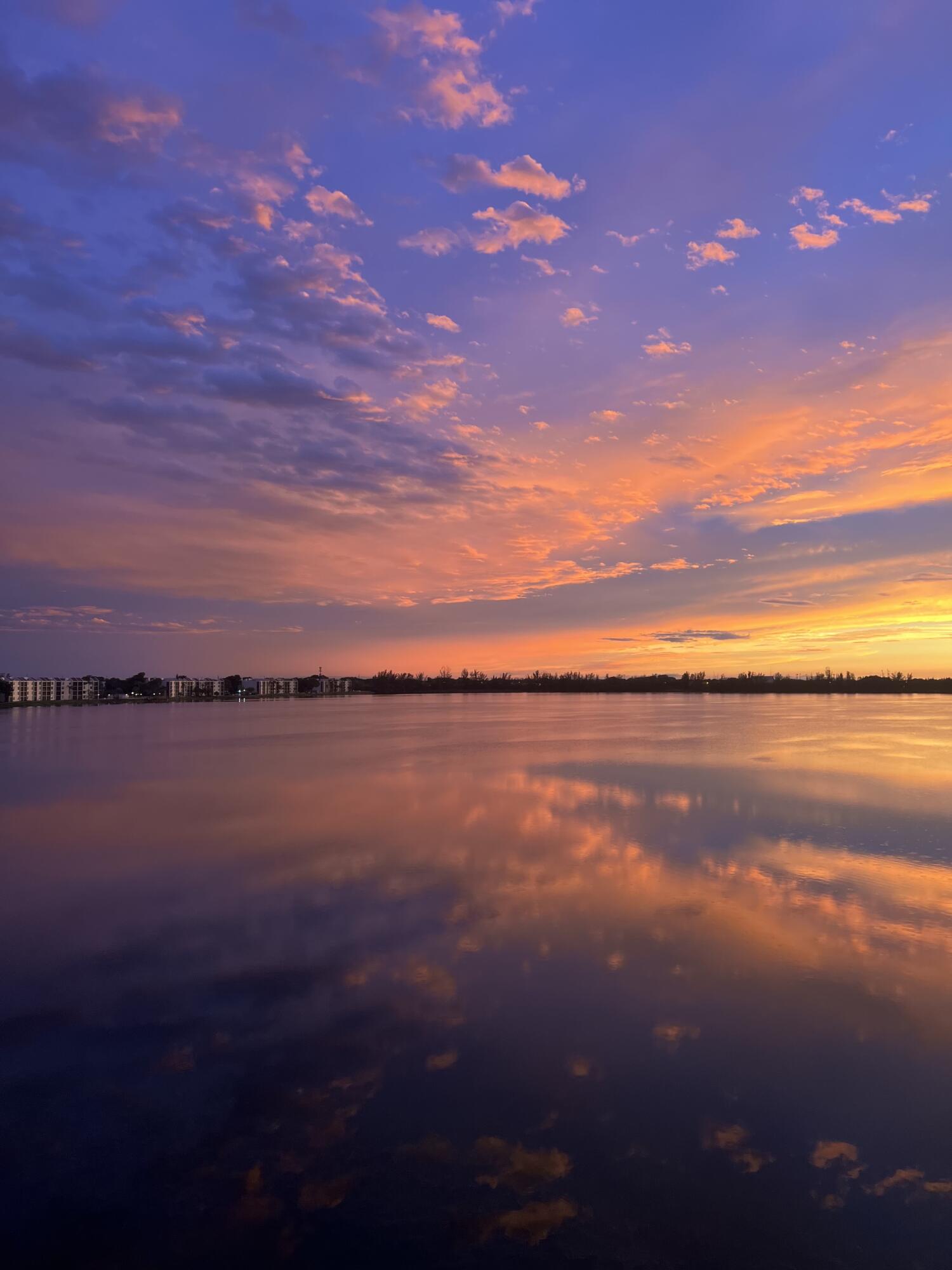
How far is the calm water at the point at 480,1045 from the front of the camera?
3.60m

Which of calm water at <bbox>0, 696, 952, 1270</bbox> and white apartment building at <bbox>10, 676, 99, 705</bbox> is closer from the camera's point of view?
calm water at <bbox>0, 696, 952, 1270</bbox>

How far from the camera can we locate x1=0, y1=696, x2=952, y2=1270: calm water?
3.60m

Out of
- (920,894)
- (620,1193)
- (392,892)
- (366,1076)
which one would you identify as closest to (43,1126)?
(366,1076)

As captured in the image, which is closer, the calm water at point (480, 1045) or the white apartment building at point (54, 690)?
the calm water at point (480, 1045)

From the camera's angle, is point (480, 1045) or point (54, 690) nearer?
point (480, 1045)

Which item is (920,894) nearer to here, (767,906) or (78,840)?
(767,906)

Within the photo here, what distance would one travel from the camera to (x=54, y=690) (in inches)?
6826

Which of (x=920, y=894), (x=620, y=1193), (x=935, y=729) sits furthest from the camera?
(x=935, y=729)

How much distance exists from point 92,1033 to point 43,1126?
3.93 ft

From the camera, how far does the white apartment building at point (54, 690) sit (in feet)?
499

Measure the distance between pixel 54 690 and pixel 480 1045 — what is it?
637ft

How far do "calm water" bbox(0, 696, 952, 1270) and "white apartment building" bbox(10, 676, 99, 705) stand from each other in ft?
483

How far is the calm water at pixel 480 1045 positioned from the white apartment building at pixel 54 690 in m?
147

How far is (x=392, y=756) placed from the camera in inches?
1047
